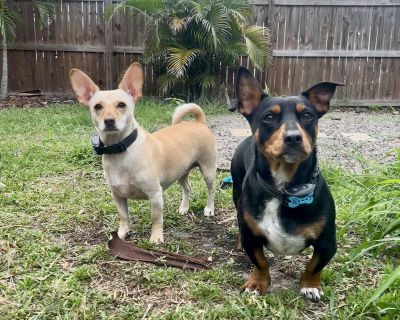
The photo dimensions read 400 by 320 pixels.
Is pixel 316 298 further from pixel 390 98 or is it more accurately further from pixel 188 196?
pixel 390 98

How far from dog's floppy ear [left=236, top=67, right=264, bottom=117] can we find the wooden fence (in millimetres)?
7627

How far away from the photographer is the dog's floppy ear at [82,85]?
3344 millimetres

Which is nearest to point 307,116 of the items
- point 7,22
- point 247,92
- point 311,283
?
point 247,92

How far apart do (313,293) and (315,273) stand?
0.12 meters

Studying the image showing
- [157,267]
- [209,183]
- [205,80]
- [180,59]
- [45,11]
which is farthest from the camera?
[45,11]

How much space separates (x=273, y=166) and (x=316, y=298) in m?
0.81

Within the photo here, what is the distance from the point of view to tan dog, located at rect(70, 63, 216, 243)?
326cm

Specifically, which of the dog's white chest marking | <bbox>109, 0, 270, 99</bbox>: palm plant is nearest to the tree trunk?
<bbox>109, 0, 270, 99</bbox>: palm plant

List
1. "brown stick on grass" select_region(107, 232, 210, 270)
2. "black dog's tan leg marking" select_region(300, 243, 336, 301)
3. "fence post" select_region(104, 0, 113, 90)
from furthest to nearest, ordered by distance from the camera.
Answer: "fence post" select_region(104, 0, 113, 90), "brown stick on grass" select_region(107, 232, 210, 270), "black dog's tan leg marking" select_region(300, 243, 336, 301)

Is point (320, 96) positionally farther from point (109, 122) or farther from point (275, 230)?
point (109, 122)

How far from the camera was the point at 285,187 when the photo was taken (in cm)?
253

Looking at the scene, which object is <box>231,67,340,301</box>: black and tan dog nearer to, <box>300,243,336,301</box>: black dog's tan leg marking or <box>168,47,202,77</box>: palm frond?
<box>300,243,336,301</box>: black dog's tan leg marking

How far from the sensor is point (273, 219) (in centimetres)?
255

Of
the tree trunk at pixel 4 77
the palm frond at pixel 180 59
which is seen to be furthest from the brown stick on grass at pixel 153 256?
the tree trunk at pixel 4 77
